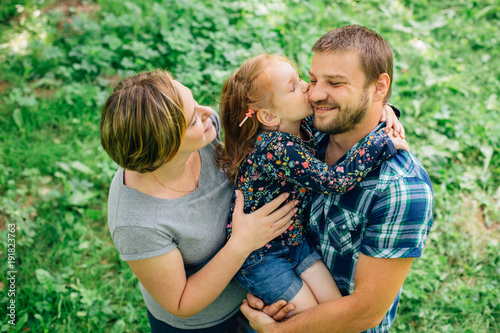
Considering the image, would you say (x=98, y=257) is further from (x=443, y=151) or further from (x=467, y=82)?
(x=467, y=82)

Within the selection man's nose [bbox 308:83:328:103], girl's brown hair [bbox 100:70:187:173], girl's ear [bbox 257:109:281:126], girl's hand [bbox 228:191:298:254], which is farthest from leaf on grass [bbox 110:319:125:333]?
man's nose [bbox 308:83:328:103]

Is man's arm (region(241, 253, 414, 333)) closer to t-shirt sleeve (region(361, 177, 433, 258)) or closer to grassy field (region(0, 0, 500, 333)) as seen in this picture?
t-shirt sleeve (region(361, 177, 433, 258))

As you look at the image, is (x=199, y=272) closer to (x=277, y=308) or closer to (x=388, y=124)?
(x=277, y=308)

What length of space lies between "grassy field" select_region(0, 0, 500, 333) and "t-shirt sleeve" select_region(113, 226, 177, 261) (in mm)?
1103

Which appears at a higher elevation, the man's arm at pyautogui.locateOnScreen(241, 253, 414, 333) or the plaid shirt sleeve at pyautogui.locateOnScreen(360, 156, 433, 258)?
the plaid shirt sleeve at pyautogui.locateOnScreen(360, 156, 433, 258)

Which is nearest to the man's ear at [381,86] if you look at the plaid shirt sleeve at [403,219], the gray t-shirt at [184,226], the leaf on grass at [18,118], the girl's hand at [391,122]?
the girl's hand at [391,122]

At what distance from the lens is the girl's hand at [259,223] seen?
6.79 ft

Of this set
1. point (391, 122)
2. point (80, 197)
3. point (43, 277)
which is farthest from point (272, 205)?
point (80, 197)

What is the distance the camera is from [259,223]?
2156 mm

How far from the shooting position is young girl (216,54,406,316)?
7.12ft

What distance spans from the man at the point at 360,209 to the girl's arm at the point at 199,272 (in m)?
0.34

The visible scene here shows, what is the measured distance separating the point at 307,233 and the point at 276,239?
0.72ft

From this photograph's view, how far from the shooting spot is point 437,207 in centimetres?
373

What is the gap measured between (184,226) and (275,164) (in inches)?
23.9
